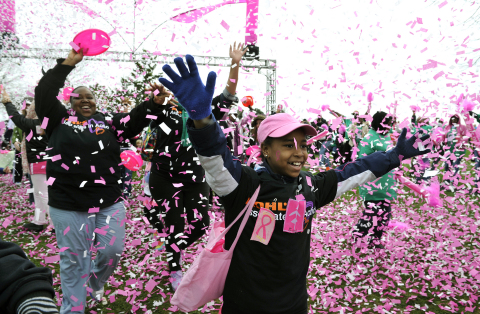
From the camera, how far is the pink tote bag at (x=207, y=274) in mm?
1759

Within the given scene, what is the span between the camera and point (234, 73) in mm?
2564

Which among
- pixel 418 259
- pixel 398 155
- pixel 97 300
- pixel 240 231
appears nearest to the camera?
pixel 240 231

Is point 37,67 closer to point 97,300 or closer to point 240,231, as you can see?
point 97,300

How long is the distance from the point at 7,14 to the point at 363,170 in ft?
22.8

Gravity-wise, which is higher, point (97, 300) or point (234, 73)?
point (234, 73)

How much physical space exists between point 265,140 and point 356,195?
7.66 m

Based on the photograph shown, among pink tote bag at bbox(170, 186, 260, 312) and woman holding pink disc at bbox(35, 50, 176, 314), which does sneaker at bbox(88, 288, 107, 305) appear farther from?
pink tote bag at bbox(170, 186, 260, 312)

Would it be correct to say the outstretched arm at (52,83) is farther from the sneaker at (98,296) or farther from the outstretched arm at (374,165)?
the outstretched arm at (374,165)

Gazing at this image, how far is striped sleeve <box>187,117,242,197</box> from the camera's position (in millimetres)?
1467

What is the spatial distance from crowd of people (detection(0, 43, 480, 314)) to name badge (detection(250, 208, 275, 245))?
11mm

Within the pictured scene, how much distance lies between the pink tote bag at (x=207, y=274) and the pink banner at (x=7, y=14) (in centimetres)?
607

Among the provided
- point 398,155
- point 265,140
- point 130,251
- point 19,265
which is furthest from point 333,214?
point 19,265

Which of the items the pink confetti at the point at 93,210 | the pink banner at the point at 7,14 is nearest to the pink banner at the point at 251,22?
the pink confetti at the point at 93,210

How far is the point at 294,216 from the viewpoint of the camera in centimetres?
183
